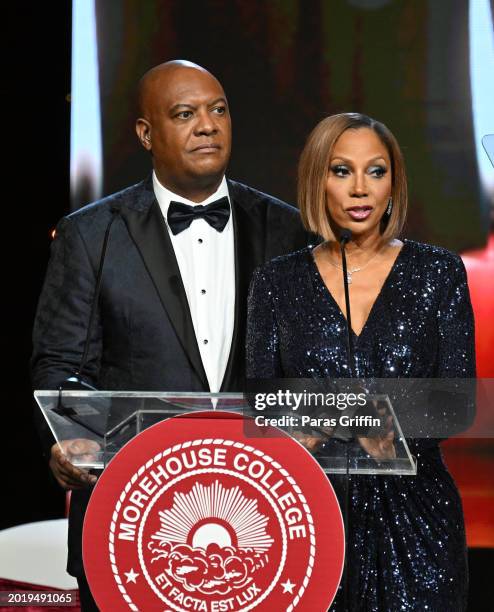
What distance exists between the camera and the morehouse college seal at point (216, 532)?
190 centimetres

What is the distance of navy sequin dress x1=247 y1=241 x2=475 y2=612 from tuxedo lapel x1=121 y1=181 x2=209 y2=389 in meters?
0.31

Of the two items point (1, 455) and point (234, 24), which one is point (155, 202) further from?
point (1, 455)

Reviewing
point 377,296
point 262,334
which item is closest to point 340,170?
point 377,296

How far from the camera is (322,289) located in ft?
8.39

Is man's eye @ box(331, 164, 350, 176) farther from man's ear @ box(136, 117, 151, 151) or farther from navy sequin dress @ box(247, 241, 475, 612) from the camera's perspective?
man's ear @ box(136, 117, 151, 151)

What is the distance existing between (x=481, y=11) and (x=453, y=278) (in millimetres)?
1208

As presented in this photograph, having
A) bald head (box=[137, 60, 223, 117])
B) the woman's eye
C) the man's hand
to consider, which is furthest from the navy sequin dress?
bald head (box=[137, 60, 223, 117])

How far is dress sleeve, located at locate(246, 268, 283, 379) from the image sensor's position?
2.49 m

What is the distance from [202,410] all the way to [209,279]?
3.33ft

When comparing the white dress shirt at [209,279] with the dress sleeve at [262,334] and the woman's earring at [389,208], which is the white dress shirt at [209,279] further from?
the woman's earring at [389,208]

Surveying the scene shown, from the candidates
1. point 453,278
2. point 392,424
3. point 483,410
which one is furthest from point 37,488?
point 392,424

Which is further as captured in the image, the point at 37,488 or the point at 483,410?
the point at 37,488

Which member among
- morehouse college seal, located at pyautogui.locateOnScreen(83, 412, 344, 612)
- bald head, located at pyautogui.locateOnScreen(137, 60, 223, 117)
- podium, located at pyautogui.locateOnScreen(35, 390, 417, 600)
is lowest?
morehouse college seal, located at pyautogui.locateOnScreen(83, 412, 344, 612)

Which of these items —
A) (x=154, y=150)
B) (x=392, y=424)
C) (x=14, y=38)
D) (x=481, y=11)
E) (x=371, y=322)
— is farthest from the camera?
(x=14, y=38)
